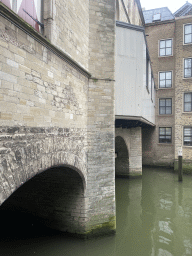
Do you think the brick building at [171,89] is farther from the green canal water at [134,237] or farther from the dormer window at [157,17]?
the green canal water at [134,237]

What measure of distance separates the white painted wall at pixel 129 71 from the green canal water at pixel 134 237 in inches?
147

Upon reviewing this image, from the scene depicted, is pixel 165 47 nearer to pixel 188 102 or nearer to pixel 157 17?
pixel 157 17

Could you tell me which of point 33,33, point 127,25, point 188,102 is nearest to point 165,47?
point 188,102

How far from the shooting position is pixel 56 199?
6523 millimetres

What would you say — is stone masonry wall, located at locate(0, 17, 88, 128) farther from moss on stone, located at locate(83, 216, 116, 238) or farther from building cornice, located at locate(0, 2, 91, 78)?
moss on stone, located at locate(83, 216, 116, 238)

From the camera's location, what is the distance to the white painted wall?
25.7 ft

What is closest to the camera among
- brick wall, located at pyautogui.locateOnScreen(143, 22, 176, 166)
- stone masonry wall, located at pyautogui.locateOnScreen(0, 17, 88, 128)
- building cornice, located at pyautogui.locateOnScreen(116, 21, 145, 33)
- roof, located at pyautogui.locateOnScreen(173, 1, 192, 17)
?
stone masonry wall, located at pyautogui.locateOnScreen(0, 17, 88, 128)

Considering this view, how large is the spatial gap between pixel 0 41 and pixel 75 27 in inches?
115

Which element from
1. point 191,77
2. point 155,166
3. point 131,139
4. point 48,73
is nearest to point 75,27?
point 48,73

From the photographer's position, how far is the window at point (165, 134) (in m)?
18.5

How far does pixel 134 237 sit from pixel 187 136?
40.3 ft

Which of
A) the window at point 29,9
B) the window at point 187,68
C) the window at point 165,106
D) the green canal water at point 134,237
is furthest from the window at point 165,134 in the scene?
the window at point 29,9

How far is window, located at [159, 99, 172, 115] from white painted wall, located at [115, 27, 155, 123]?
1066cm

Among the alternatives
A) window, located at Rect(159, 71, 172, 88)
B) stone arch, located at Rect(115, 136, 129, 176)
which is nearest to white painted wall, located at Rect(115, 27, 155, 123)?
stone arch, located at Rect(115, 136, 129, 176)
